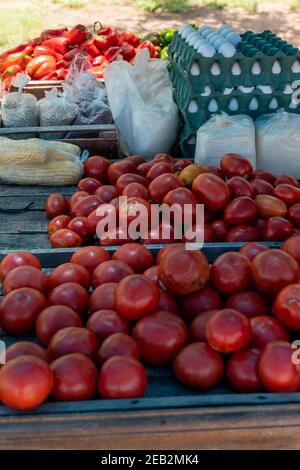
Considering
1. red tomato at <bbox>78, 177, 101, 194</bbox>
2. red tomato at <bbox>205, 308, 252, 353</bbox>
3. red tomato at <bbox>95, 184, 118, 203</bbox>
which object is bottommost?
red tomato at <bbox>78, 177, 101, 194</bbox>

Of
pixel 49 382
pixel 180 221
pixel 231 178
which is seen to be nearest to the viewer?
pixel 49 382

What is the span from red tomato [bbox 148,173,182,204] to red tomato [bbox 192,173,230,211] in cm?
12

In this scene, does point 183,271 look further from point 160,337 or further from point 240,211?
point 240,211

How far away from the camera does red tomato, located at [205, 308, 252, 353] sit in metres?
1.50

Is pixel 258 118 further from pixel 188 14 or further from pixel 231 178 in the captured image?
pixel 188 14

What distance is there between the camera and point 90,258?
78.5 inches

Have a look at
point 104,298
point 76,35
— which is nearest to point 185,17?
point 76,35

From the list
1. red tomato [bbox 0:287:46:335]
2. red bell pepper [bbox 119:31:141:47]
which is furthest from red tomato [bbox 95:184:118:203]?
red bell pepper [bbox 119:31:141:47]

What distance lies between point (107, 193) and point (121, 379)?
1319 millimetres

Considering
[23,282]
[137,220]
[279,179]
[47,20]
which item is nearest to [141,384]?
[23,282]

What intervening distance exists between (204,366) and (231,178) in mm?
1150

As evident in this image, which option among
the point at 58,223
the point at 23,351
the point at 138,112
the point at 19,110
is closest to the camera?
the point at 23,351

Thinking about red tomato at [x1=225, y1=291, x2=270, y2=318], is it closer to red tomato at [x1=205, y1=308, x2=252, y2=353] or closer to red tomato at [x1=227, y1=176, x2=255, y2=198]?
red tomato at [x1=205, y1=308, x2=252, y2=353]

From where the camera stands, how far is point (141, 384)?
1460mm
